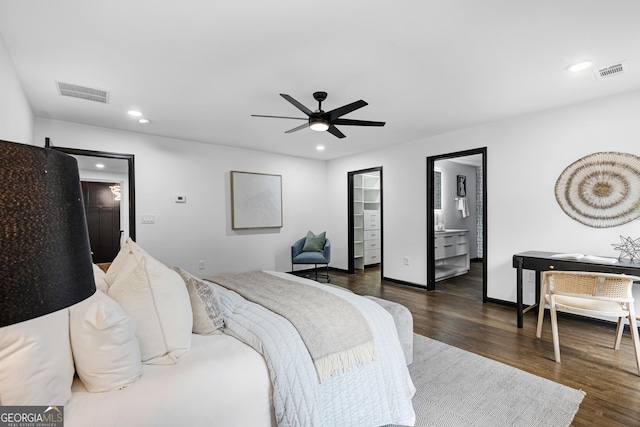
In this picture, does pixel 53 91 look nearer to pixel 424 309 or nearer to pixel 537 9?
pixel 537 9

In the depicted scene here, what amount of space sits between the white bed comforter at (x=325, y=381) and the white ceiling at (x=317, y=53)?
→ 6.07 feet

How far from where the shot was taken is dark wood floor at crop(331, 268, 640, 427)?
203 centimetres

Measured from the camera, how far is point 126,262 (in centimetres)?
170

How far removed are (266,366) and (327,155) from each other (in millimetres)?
5130

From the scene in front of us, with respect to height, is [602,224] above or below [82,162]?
below

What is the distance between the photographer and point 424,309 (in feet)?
13.0

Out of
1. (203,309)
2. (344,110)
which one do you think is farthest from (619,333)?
(203,309)

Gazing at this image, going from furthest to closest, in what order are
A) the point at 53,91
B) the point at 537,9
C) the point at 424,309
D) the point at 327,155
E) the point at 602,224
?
the point at 327,155
the point at 424,309
the point at 602,224
the point at 53,91
the point at 537,9

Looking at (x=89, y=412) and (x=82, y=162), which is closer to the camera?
(x=89, y=412)

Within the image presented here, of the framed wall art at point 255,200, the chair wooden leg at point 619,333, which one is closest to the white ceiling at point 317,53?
the framed wall art at point 255,200

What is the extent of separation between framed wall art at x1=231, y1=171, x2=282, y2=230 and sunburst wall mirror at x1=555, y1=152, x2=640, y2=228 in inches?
170

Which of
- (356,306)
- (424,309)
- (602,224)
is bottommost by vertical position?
(424,309)

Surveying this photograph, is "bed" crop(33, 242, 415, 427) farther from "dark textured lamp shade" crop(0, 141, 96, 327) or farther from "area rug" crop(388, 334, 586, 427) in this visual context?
"dark textured lamp shade" crop(0, 141, 96, 327)

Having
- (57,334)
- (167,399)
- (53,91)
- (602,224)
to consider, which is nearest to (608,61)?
(602,224)
